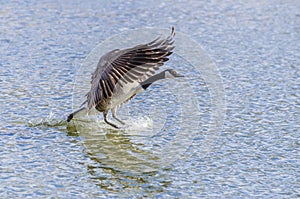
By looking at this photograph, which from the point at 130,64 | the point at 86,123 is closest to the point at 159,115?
the point at 86,123

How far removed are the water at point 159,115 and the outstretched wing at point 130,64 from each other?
0.73 meters

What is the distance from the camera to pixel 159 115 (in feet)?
27.2

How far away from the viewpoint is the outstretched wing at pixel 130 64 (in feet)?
22.7

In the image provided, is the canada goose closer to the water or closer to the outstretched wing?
the outstretched wing

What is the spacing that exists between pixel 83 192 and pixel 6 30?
6.24m

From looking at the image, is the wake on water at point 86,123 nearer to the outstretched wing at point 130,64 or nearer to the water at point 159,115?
the water at point 159,115

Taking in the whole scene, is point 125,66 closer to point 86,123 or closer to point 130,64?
point 130,64

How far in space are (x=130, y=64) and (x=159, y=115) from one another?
1.47 m

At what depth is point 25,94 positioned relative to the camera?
8.66 m

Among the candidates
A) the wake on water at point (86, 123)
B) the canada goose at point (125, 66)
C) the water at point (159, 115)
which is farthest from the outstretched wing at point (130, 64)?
the wake on water at point (86, 123)

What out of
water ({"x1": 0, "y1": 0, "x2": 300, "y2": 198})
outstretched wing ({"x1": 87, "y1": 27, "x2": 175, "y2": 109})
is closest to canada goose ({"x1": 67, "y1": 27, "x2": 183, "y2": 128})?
outstretched wing ({"x1": 87, "y1": 27, "x2": 175, "y2": 109})

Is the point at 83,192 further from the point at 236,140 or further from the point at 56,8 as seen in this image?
the point at 56,8

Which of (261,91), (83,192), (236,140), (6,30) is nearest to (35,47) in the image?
(6,30)

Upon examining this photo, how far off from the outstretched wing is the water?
729 millimetres
